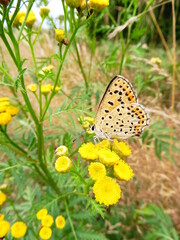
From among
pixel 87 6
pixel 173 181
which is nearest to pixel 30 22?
pixel 87 6

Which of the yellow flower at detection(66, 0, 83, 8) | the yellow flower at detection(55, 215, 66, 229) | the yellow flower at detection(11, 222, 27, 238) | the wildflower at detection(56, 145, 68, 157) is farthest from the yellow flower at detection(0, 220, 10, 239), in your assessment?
the yellow flower at detection(66, 0, 83, 8)

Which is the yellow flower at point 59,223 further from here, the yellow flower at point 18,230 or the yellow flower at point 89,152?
the yellow flower at point 89,152

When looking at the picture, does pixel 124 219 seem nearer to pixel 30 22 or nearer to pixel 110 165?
pixel 110 165

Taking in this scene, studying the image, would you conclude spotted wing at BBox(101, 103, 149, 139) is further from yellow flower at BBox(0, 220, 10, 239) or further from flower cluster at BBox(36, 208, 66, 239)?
yellow flower at BBox(0, 220, 10, 239)

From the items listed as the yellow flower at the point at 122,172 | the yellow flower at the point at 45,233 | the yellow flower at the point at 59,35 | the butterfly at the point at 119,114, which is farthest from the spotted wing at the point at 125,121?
the yellow flower at the point at 45,233

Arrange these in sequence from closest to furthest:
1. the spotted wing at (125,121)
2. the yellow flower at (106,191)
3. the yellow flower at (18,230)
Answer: the yellow flower at (106,191) < the yellow flower at (18,230) < the spotted wing at (125,121)

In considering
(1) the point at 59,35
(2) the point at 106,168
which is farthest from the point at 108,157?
(1) the point at 59,35

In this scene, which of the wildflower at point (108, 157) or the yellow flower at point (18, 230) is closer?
the wildflower at point (108, 157)
